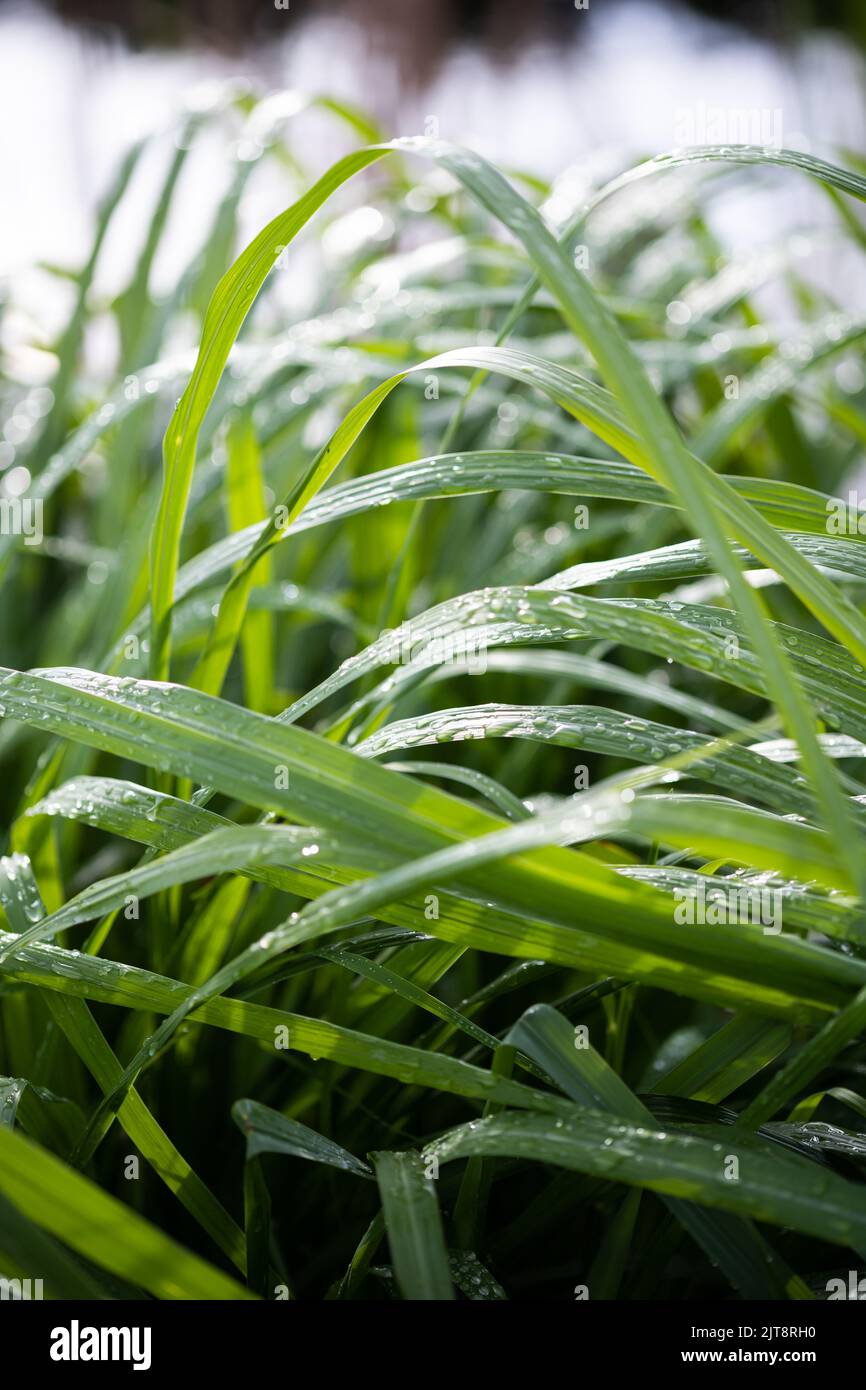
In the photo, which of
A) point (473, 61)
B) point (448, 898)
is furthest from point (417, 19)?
point (448, 898)

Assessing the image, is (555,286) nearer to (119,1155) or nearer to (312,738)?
(312,738)

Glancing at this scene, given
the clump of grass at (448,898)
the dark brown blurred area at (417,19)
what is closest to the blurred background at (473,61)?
the dark brown blurred area at (417,19)

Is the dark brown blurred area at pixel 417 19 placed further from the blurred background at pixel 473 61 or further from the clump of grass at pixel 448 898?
the clump of grass at pixel 448 898

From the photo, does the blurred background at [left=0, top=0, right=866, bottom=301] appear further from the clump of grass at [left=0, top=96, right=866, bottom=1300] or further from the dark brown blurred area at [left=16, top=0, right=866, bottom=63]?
the clump of grass at [left=0, top=96, right=866, bottom=1300]

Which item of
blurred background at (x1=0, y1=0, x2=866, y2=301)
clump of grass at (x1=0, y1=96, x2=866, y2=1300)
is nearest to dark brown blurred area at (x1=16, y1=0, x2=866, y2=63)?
blurred background at (x1=0, y1=0, x2=866, y2=301)

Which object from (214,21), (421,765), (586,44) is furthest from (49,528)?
(586,44)
